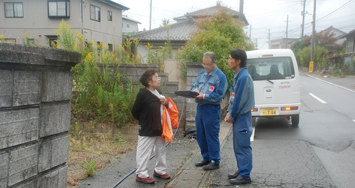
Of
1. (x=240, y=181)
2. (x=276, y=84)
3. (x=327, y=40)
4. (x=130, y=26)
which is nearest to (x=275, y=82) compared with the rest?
(x=276, y=84)

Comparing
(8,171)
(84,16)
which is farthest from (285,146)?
(84,16)

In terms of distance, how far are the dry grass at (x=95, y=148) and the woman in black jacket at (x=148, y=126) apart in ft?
3.14

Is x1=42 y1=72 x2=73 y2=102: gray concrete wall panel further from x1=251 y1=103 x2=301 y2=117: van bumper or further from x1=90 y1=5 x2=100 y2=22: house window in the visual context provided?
x1=90 y1=5 x2=100 y2=22: house window

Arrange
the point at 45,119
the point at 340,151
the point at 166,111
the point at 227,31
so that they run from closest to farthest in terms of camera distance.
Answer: the point at 45,119 → the point at 166,111 → the point at 340,151 → the point at 227,31

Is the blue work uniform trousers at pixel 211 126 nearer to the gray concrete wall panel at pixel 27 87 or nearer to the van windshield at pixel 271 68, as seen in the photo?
the gray concrete wall panel at pixel 27 87

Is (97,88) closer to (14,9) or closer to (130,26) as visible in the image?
(14,9)

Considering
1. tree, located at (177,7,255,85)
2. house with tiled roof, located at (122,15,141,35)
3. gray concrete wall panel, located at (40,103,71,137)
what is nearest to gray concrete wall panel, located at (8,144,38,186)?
gray concrete wall panel, located at (40,103,71,137)

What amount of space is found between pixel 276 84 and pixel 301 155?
9.72 feet

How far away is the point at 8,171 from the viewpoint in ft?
7.40

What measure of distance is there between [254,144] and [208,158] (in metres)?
1.90

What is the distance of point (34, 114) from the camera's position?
249 centimetres

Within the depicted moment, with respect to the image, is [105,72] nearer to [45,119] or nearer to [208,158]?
[208,158]

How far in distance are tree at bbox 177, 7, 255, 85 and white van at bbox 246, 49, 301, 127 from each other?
4.94 ft

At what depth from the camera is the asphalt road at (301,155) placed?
13.5ft
